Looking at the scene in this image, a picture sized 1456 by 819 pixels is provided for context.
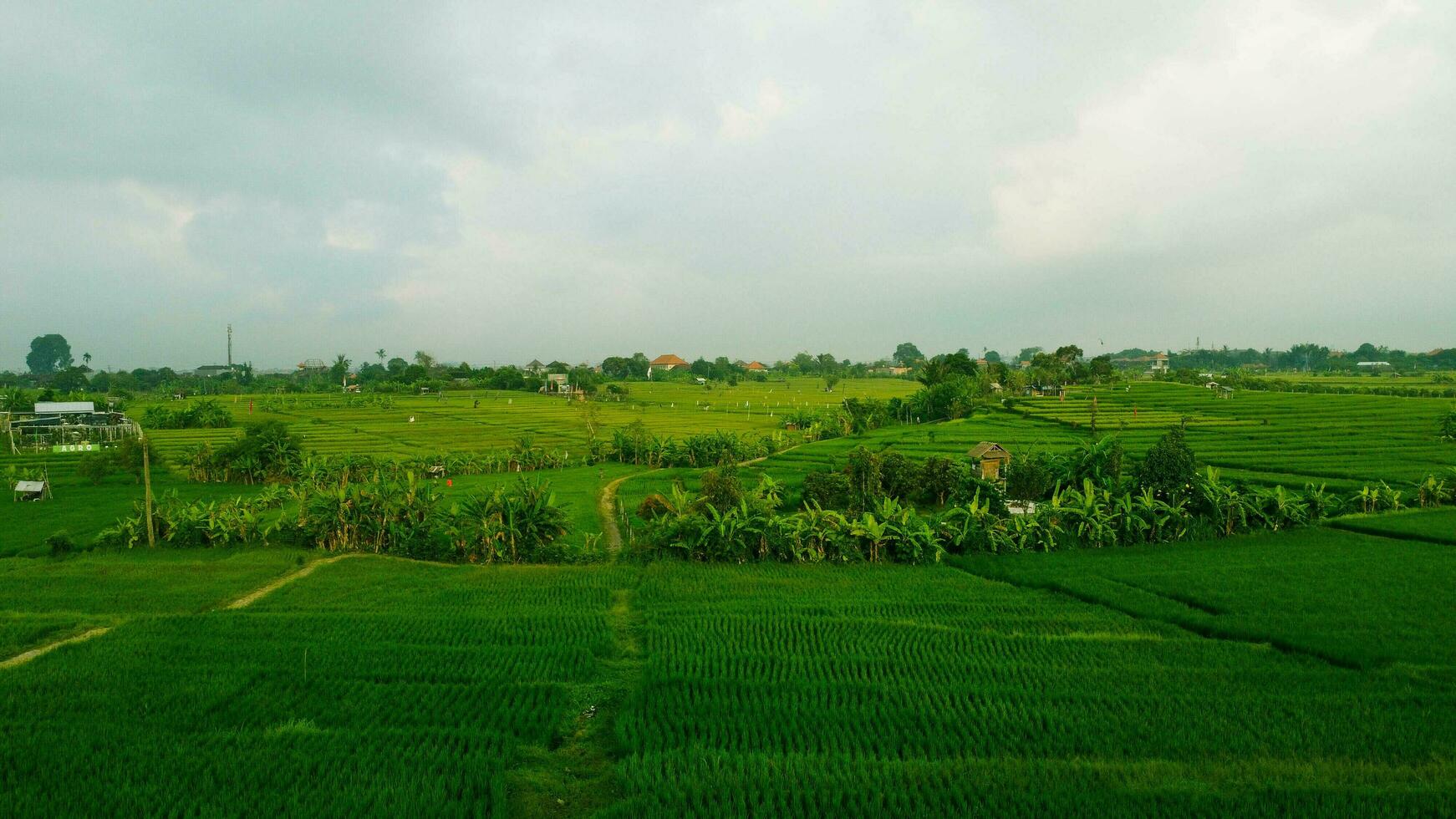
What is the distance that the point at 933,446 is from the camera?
34719 mm

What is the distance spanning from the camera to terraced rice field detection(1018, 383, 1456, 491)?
84.1 ft

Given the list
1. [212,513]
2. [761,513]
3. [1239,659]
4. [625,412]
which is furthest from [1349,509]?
[625,412]

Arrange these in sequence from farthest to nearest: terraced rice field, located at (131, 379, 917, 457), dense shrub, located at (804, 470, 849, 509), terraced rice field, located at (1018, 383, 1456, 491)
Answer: terraced rice field, located at (131, 379, 917, 457), terraced rice field, located at (1018, 383, 1456, 491), dense shrub, located at (804, 470, 849, 509)

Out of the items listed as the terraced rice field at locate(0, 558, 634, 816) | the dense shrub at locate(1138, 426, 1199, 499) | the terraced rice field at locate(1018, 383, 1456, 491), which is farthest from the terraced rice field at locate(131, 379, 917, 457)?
the dense shrub at locate(1138, 426, 1199, 499)

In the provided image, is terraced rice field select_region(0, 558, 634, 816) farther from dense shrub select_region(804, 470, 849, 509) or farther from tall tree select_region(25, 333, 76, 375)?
tall tree select_region(25, 333, 76, 375)

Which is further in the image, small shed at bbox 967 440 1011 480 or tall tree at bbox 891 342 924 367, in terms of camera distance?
tall tree at bbox 891 342 924 367

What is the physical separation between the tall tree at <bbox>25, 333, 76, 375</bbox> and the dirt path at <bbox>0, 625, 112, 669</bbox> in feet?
545

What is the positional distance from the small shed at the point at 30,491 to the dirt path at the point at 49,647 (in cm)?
1936

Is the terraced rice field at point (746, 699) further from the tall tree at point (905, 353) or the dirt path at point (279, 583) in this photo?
the tall tree at point (905, 353)

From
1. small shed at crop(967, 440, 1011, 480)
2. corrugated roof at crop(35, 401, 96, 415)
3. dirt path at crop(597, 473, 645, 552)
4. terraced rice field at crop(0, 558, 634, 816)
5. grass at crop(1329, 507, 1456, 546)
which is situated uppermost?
corrugated roof at crop(35, 401, 96, 415)

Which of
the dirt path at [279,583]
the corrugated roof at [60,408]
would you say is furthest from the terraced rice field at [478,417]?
the dirt path at [279,583]

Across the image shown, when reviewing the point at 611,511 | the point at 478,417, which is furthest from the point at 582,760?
the point at 478,417

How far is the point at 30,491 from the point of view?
24.8 meters

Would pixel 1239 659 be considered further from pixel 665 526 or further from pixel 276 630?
pixel 276 630
